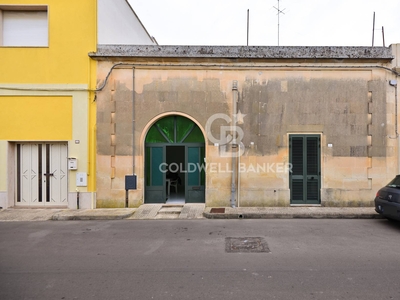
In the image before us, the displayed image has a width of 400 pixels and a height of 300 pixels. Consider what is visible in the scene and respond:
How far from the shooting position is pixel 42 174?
30.0ft

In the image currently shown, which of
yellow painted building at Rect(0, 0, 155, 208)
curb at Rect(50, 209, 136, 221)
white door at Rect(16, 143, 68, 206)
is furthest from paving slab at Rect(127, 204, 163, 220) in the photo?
white door at Rect(16, 143, 68, 206)

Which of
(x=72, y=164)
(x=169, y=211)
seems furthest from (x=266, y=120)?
(x=72, y=164)

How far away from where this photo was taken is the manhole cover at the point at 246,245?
206 inches

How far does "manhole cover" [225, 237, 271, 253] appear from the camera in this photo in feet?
17.2

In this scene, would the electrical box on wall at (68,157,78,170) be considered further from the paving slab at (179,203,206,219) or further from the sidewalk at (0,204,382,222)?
the paving slab at (179,203,206,219)

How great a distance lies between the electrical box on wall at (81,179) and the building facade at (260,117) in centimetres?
46

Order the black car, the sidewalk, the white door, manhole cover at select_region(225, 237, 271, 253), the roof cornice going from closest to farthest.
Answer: manhole cover at select_region(225, 237, 271, 253) < the black car < the sidewalk < the roof cornice < the white door

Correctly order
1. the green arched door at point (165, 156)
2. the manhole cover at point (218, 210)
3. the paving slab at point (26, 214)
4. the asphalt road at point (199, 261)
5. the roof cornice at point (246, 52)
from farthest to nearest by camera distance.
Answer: the green arched door at point (165, 156)
the roof cornice at point (246, 52)
the manhole cover at point (218, 210)
the paving slab at point (26, 214)
the asphalt road at point (199, 261)

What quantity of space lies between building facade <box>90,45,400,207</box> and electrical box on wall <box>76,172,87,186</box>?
462 mm

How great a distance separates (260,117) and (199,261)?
5.90 metres

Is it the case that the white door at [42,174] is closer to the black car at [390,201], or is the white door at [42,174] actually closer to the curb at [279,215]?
the curb at [279,215]

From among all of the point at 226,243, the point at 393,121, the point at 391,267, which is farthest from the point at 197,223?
the point at 393,121

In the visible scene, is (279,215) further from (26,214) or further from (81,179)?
(26,214)

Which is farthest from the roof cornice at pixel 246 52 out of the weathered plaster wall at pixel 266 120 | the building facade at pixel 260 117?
the weathered plaster wall at pixel 266 120
